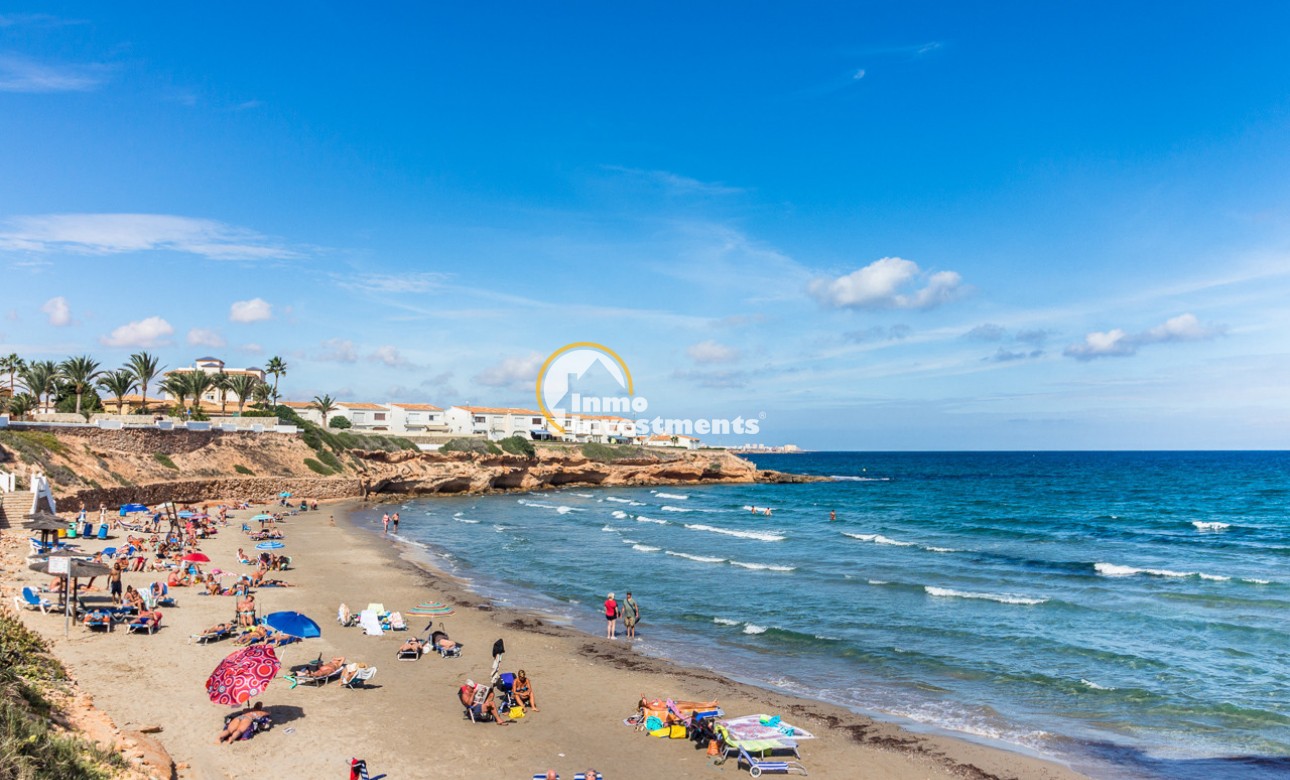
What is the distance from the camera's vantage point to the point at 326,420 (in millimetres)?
102750

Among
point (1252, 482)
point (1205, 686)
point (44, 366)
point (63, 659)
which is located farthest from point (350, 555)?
point (1252, 482)

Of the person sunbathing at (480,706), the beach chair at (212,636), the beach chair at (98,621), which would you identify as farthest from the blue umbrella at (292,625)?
the person sunbathing at (480,706)

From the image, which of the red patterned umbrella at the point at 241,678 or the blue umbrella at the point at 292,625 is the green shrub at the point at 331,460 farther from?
the red patterned umbrella at the point at 241,678

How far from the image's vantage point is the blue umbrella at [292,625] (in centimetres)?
1852

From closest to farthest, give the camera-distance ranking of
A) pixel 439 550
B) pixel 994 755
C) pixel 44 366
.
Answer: pixel 994 755 → pixel 439 550 → pixel 44 366

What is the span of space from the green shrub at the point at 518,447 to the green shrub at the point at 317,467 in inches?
1354

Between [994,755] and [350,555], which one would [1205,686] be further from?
[350,555]

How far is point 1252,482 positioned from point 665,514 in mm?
88838

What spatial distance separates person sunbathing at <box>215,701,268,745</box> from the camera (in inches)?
504

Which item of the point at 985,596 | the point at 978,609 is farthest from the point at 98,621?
the point at 985,596

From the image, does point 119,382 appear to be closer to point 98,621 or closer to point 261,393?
point 261,393

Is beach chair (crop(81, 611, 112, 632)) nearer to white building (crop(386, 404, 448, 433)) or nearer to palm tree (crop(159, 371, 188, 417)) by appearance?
palm tree (crop(159, 371, 188, 417))

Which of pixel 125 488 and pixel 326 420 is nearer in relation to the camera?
pixel 125 488

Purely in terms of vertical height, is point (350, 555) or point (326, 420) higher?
point (326, 420)
